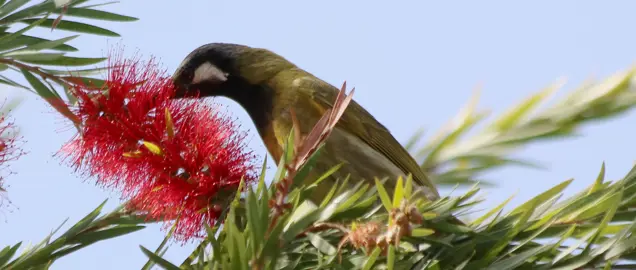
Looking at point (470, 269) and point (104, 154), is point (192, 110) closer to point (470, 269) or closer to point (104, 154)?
point (104, 154)

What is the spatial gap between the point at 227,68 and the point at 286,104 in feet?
1.06

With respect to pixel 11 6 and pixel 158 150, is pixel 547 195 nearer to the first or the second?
pixel 158 150

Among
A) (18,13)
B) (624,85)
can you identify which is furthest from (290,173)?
(624,85)

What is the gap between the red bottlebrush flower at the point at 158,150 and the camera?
235 centimetres

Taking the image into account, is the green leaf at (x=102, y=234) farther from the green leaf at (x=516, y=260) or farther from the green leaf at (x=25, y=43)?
the green leaf at (x=516, y=260)

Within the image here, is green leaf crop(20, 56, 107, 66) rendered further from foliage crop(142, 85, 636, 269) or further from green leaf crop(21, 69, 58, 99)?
foliage crop(142, 85, 636, 269)

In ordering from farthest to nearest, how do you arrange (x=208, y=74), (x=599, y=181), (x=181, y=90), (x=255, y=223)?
(x=208, y=74) < (x=181, y=90) < (x=599, y=181) < (x=255, y=223)

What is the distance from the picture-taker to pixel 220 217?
2.35 metres

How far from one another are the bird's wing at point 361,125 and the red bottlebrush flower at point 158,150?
1.24 metres

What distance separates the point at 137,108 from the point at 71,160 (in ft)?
0.74

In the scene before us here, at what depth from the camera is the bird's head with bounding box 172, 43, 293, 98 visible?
345cm

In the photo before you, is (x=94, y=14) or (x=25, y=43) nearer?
(x=25, y=43)

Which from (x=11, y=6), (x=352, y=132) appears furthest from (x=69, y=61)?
(x=352, y=132)

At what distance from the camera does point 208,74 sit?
3.57 m
